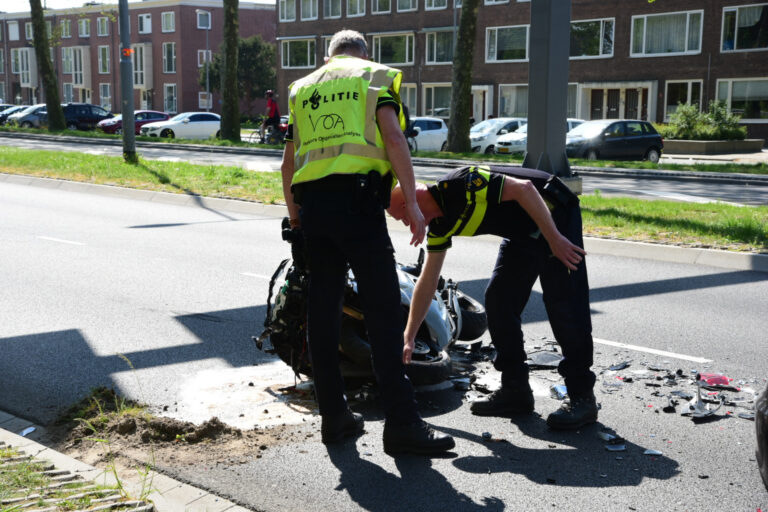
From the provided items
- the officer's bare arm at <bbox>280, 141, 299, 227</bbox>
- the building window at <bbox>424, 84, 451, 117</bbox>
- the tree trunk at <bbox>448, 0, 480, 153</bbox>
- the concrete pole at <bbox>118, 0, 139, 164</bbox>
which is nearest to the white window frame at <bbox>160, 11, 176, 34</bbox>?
the building window at <bbox>424, 84, 451, 117</bbox>

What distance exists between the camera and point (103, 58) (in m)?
81.4

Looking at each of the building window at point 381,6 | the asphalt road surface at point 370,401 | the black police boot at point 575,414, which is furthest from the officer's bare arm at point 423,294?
the building window at point 381,6

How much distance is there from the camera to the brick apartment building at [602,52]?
138ft

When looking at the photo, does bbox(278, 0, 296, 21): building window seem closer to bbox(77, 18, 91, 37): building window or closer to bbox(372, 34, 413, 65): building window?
bbox(372, 34, 413, 65): building window

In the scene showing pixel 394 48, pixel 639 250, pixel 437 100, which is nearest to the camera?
pixel 639 250

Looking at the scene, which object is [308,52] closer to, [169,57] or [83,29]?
[169,57]

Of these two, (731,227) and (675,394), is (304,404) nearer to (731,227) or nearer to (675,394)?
(675,394)

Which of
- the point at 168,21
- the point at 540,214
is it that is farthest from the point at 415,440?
the point at 168,21

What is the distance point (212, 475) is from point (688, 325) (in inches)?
167

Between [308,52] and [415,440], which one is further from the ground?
[308,52]

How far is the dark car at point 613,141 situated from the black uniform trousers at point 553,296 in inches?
905

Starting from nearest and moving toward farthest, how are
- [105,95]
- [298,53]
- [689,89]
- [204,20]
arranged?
[689,89]
[298,53]
[204,20]
[105,95]

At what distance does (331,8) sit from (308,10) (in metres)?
1.97

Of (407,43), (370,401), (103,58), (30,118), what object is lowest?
(370,401)
